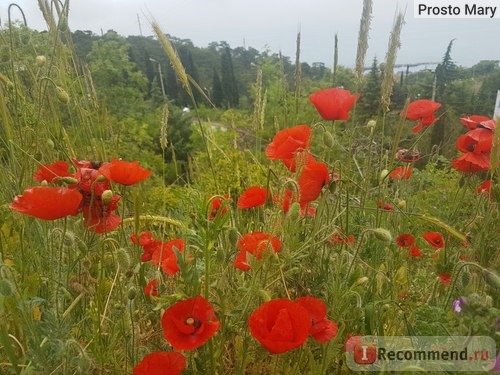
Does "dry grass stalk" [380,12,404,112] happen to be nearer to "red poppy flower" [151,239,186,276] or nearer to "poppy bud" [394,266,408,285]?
"poppy bud" [394,266,408,285]

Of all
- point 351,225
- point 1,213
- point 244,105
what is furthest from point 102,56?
point 244,105

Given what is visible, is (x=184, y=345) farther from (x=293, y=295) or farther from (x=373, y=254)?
(x=373, y=254)

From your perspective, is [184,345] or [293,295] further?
[293,295]

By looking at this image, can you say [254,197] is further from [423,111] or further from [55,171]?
[423,111]

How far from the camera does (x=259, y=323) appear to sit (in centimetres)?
82

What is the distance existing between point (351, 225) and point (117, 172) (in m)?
0.81

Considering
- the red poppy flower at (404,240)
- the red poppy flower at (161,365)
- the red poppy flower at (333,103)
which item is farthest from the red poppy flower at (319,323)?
the red poppy flower at (404,240)

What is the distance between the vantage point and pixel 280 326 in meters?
0.80

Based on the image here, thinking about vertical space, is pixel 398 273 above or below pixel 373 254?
below

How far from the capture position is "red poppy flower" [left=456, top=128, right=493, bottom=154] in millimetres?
1509

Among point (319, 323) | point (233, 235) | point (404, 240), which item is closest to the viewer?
point (319, 323)

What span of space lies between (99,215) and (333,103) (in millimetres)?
688

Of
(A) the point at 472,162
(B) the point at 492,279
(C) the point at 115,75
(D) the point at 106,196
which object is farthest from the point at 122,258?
(C) the point at 115,75

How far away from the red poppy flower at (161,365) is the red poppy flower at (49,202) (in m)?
0.31
